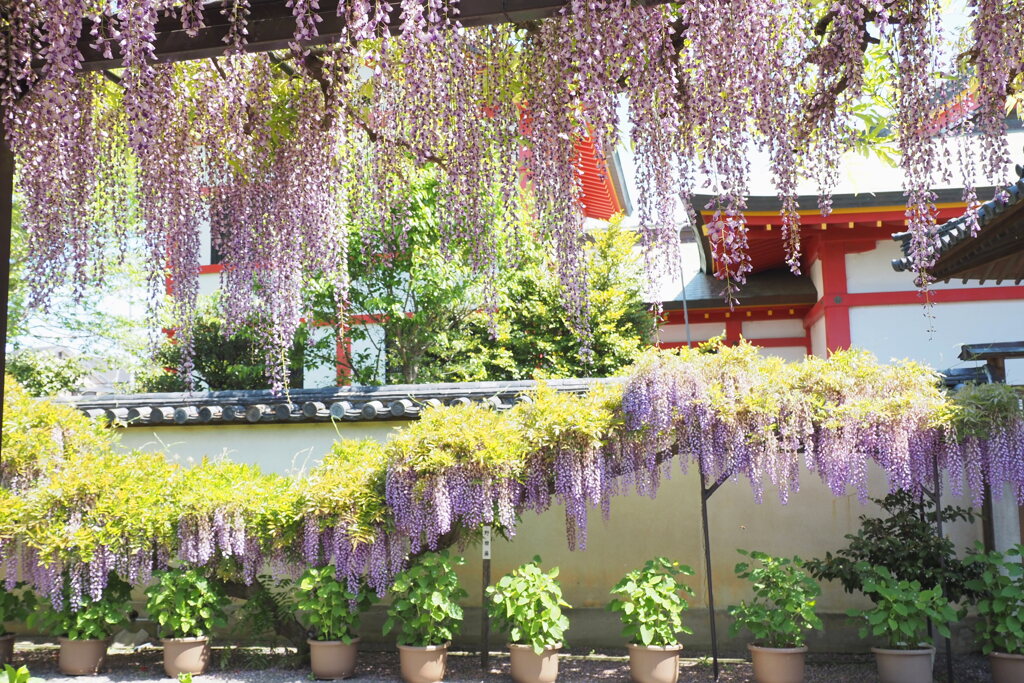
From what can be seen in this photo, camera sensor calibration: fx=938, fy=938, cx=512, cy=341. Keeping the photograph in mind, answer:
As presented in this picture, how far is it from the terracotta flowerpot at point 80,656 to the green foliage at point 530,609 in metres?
2.45

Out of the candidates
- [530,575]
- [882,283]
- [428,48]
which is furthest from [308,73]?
[882,283]

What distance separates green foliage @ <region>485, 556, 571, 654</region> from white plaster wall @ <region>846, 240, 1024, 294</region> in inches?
188

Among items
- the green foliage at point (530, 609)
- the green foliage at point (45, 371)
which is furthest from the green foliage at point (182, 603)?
the green foliage at point (45, 371)

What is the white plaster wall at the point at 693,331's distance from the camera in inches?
425

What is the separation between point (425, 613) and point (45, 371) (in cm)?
877

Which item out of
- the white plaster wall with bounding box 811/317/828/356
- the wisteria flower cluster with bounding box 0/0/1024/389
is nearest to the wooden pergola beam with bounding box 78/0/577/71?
the wisteria flower cluster with bounding box 0/0/1024/389

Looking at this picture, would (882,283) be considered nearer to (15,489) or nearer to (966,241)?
(966,241)

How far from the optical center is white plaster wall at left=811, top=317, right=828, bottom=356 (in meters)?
9.23

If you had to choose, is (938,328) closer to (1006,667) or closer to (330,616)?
(1006,667)

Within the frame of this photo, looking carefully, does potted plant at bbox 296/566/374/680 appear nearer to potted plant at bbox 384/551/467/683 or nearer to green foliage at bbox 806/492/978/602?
potted plant at bbox 384/551/467/683

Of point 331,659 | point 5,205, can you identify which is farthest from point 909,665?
point 5,205

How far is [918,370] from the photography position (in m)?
5.30

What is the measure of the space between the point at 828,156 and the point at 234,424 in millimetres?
5186

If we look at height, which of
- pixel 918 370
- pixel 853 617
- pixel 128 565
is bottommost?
pixel 853 617
